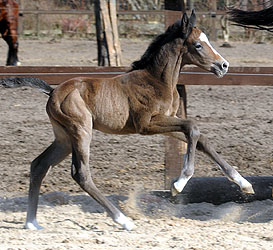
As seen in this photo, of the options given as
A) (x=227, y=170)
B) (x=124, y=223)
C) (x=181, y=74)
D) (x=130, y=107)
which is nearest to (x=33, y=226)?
(x=124, y=223)

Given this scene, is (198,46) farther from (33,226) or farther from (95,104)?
(33,226)

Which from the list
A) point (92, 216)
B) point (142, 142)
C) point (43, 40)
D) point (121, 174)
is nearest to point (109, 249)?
point (92, 216)

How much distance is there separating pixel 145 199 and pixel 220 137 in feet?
7.18

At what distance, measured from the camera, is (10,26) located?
37.4ft

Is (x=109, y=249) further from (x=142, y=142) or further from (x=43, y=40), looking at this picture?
(x=43, y=40)

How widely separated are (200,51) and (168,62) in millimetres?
263

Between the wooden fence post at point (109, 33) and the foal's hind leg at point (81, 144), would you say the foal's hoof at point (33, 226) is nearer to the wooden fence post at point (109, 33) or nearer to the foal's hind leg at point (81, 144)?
the foal's hind leg at point (81, 144)

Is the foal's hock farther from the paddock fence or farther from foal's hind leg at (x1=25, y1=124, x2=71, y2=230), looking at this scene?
the paddock fence

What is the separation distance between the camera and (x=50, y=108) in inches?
191

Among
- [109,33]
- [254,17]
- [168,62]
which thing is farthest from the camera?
[109,33]

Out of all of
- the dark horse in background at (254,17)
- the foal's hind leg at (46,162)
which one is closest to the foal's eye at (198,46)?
the dark horse in background at (254,17)

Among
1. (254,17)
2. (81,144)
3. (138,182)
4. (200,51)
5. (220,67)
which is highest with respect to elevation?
(254,17)

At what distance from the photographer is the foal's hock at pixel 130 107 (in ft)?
15.6

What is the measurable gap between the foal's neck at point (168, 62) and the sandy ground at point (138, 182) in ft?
3.72
